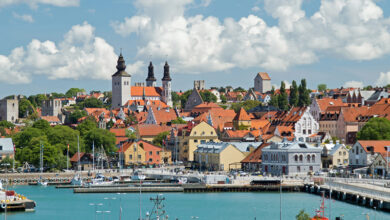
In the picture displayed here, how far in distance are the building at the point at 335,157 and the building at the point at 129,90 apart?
300 ft

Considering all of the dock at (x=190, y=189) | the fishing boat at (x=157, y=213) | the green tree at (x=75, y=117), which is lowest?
the fishing boat at (x=157, y=213)

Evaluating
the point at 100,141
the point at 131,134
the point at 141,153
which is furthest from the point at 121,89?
the point at 141,153

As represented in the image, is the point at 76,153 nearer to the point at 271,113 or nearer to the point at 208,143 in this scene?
the point at 208,143

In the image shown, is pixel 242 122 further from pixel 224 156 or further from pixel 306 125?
pixel 224 156

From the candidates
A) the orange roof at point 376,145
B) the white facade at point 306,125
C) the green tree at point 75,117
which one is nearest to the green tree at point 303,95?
the white facade at point 306,125

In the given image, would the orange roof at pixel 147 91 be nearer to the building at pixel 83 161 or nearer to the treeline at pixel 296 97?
the treeline at pixel 296 97

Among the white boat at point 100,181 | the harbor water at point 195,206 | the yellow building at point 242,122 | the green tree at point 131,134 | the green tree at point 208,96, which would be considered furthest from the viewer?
the green tree at point 208,96

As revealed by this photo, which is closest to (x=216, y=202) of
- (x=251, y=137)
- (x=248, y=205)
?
(x=248, y=205)

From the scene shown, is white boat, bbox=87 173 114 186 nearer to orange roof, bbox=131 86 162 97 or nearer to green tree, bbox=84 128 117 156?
green tree, bbox=84 128 117 156

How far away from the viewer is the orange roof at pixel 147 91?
188000 millimetres

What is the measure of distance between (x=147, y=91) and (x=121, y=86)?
28.5 ft

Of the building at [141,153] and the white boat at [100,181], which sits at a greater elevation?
the building at [141,153]

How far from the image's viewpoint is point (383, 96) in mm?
143750

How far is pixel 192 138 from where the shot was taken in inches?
4208
